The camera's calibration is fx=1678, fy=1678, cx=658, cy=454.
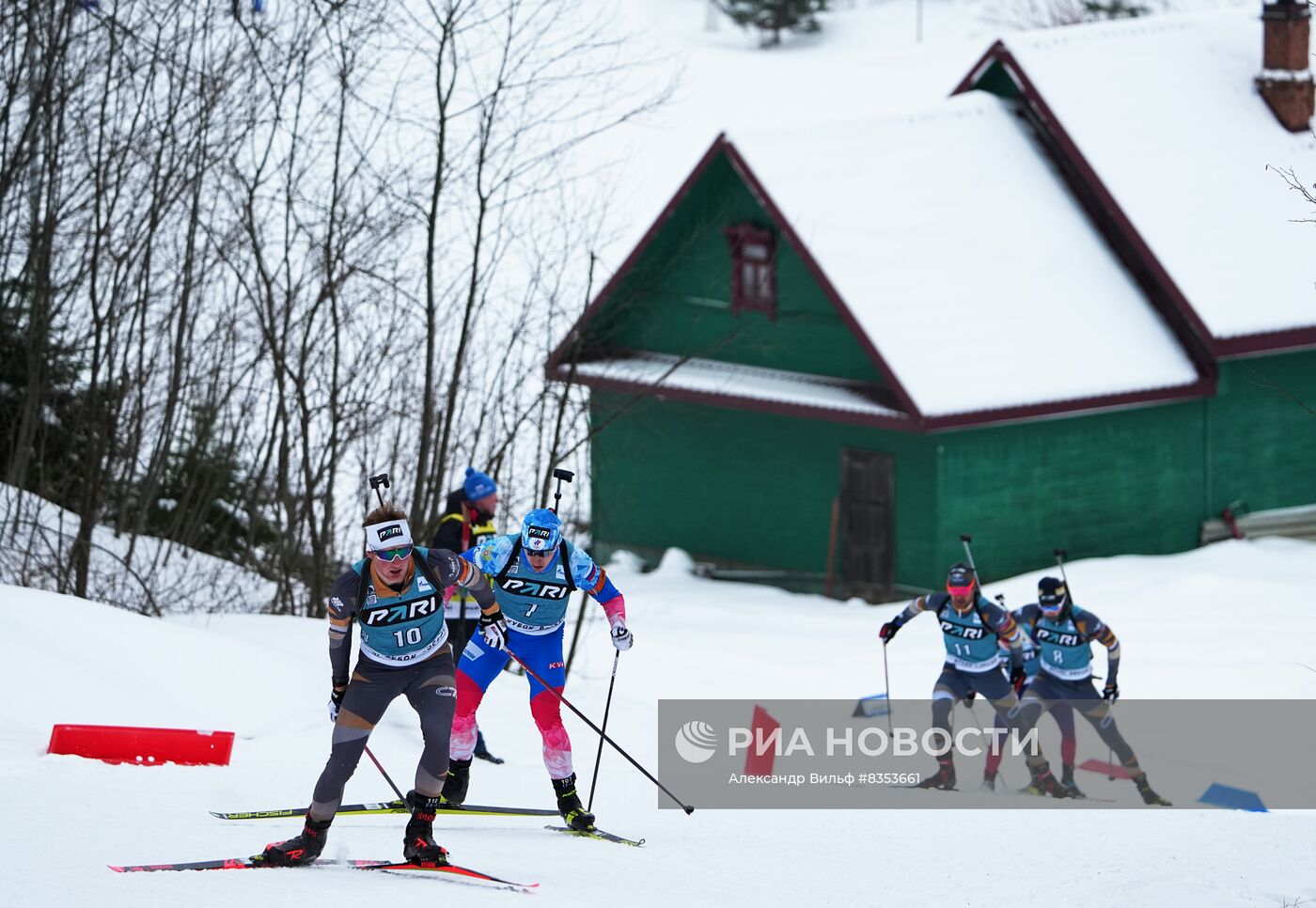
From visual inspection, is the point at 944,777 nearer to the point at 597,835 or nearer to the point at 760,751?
the point at 760,751

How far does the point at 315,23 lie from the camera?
16.9m

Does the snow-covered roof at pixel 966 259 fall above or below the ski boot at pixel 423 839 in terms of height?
above

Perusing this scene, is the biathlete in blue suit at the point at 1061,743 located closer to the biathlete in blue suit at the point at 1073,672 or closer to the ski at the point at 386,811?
the biathlete in blue suit at the point at 1073,672

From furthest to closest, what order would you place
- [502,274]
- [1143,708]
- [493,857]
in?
[502,274]
[1143,708]
[493,857]

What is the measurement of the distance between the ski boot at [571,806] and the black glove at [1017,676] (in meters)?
4.17

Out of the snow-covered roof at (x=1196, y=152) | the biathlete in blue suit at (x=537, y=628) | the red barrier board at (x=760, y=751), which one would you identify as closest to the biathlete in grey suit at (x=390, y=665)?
the biathlete in blue suit at (x=537, y=628)

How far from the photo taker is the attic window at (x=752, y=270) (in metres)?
22.2

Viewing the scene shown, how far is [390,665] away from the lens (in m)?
8.27

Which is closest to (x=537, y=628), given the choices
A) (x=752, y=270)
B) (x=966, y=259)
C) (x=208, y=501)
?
(x=208, y=501)

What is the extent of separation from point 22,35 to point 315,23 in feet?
9.20

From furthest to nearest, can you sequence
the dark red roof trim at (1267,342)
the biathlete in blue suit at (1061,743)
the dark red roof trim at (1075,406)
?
the dark red roof trim at (1267,342) → the dark red roof trim at (1075,406) → the biathlete in blue suit at (1061,743)

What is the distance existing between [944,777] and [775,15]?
58633 mm

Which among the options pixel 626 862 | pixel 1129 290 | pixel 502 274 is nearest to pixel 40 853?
pixel 626 862

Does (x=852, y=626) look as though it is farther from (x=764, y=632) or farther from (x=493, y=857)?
(x=493, y=857)
